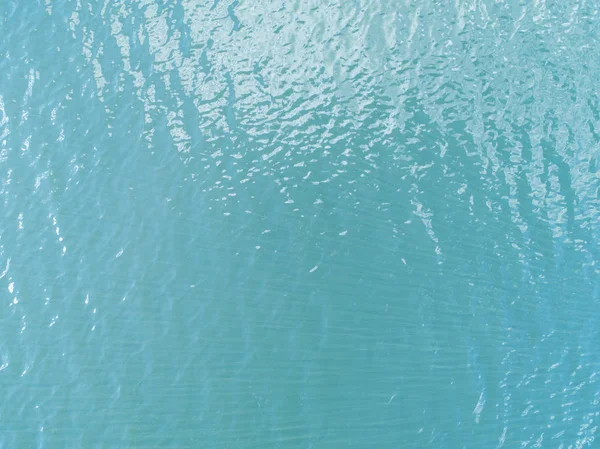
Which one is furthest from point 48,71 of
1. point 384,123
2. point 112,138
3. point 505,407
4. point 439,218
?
point 505,407

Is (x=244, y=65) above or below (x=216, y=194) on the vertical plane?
above

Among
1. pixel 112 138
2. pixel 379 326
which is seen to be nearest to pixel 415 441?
pixel 379 326

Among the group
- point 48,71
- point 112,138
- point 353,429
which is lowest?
point 353,429

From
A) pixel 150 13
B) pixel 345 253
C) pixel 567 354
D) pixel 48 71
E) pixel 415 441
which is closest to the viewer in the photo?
pixel 415 441

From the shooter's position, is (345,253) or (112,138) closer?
(345,253)

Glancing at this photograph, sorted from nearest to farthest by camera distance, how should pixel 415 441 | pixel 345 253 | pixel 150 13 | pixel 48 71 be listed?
pixel 415 441, pixel 345 253, pixel 48 71, pixel 150 13

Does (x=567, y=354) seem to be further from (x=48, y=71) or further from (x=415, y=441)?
(x=48, y=71)
